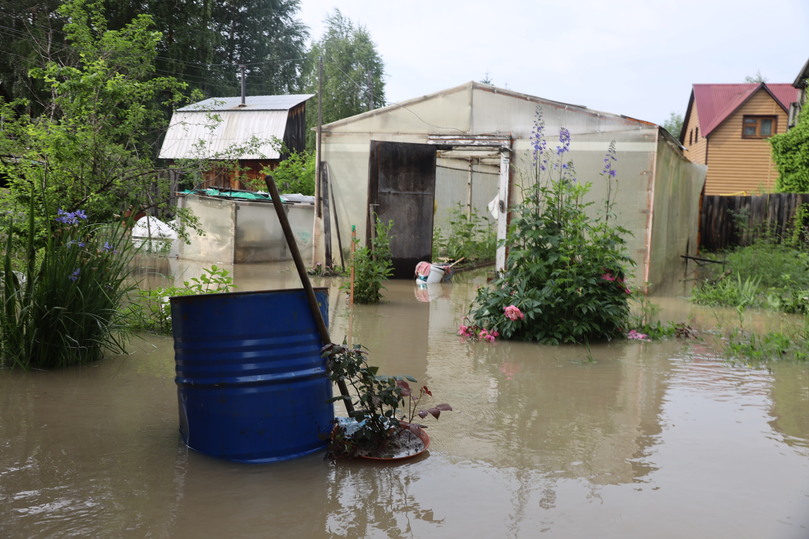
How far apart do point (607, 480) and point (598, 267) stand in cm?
373

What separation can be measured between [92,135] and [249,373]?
3.83 m

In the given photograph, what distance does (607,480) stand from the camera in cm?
330

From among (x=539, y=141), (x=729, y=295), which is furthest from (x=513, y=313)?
(x=729, y=295)

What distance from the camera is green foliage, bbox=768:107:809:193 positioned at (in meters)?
20.6

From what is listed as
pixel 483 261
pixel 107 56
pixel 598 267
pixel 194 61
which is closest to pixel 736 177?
pixel 483 261

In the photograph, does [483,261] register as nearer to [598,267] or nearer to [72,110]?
[598,267]

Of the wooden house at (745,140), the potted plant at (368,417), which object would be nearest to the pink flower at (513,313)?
the potted plant at (368,417)

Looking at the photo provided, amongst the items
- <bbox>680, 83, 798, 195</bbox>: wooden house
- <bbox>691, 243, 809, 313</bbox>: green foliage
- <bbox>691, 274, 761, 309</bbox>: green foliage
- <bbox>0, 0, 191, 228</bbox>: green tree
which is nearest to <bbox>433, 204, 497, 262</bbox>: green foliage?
<bbox>691, 243, 809, 313</bbox>: green foliage

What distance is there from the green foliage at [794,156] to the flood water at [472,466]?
17.7 m

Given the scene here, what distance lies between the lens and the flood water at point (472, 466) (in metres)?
2.81

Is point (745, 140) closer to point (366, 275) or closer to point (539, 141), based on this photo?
point (539, 141)

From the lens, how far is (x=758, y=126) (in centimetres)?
3030

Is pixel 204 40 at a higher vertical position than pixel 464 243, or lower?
higher

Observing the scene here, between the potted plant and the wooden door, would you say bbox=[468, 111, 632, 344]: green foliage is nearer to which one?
the potted plant
